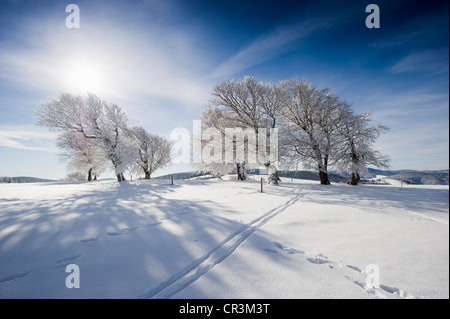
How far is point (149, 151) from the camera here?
28109mm

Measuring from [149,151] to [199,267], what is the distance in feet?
95.0

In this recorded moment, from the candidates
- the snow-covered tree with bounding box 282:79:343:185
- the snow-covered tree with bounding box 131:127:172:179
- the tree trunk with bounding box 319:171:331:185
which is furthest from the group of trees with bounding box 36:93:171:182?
the tree trunk with bounding box 319:171:331:185

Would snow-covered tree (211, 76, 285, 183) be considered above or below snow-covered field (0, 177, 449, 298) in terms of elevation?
above

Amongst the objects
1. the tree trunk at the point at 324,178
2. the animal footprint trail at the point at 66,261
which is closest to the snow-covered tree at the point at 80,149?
the animal footprint trail at the point at 66,261

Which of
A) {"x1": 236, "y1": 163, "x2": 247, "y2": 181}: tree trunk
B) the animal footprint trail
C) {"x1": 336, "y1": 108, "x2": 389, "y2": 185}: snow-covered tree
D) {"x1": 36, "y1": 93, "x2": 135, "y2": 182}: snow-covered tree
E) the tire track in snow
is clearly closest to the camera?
the tire track in snow

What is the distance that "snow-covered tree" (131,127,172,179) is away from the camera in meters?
27.2

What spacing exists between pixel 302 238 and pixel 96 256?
366 centimetres

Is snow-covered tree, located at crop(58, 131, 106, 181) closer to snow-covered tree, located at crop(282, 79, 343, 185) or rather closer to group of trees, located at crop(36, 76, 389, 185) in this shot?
group of trees, located at crop(36, 76, 389, 185)

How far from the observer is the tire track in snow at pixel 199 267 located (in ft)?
6.13

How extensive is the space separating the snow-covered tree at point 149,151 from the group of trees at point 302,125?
1791 centimetres

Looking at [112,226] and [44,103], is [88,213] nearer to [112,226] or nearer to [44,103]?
[112,226]

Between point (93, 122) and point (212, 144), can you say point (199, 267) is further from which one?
point (93, 122)

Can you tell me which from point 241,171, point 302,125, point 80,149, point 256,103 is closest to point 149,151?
point 80,149
